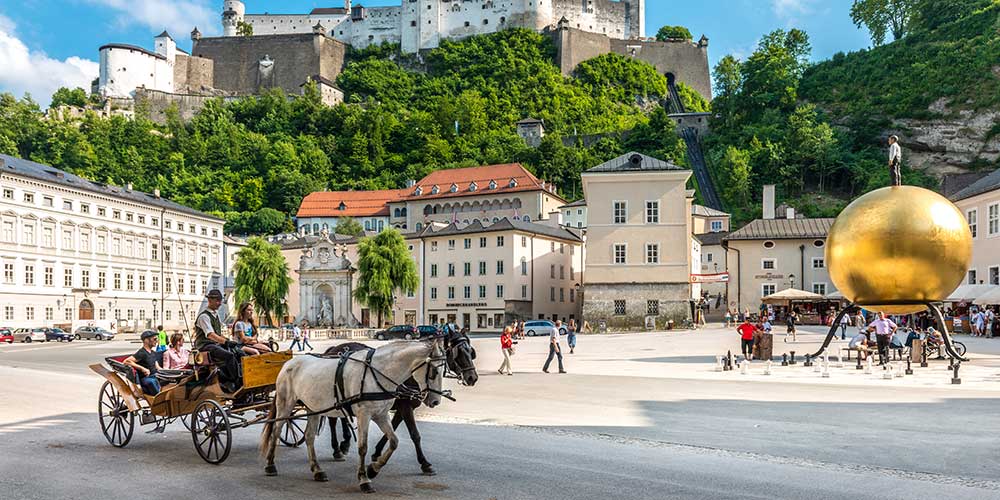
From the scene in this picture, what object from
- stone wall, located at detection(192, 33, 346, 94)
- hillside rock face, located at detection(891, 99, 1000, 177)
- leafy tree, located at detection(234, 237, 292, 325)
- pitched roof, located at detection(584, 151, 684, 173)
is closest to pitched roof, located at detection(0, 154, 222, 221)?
leafy tree, located at detection(234, 237, 292, 325)

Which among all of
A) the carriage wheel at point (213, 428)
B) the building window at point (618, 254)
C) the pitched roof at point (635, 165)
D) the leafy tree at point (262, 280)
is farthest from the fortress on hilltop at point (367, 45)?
the carriage wheel at point (213, 428)

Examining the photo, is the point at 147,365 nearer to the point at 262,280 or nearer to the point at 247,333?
the point at 247,333

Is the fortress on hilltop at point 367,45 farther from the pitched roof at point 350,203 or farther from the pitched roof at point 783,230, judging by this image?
the pitched roof at point 783,230

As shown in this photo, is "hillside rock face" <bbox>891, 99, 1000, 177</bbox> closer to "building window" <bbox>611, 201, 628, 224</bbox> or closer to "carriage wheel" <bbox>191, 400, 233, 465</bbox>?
"building window" <bbox>611, 201, 628, 224</bbox>

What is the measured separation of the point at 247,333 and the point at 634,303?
42.8 metres

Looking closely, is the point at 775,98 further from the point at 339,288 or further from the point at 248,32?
the point at 248,32

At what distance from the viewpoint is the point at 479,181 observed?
101250mm

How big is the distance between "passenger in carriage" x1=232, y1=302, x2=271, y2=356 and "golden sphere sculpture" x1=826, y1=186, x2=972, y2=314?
1018 centimetres

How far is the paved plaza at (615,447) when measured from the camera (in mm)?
9422

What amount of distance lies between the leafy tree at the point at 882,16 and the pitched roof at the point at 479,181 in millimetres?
54903

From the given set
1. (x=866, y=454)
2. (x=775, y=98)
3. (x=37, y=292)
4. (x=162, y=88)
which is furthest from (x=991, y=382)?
(x=162, y=88)

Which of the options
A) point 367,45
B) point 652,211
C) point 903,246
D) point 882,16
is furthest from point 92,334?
point 882,16

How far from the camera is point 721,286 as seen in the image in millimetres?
74438

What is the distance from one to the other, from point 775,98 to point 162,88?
98.3 meters
